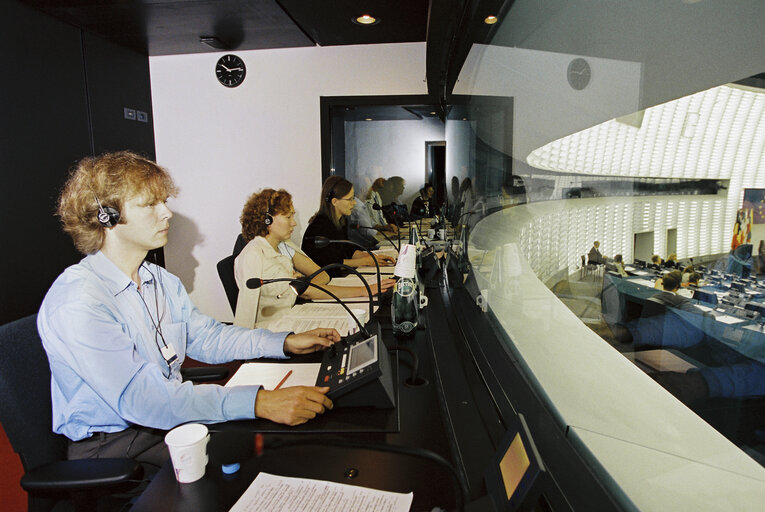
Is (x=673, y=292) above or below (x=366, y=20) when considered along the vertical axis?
below

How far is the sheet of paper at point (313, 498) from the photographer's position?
2.44ft

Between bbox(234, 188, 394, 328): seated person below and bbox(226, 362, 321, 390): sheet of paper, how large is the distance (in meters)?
0.89

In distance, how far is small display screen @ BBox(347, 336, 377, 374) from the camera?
1.12m

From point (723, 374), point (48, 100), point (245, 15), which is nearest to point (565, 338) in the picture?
point (723, 374)

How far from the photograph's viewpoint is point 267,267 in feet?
7.79

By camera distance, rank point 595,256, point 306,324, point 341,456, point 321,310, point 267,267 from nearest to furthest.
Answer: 1. point 595,256
2. point 341,456
3. point 306,324
4. point 321,310
5. point 267,267

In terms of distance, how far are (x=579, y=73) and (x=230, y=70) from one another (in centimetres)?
409

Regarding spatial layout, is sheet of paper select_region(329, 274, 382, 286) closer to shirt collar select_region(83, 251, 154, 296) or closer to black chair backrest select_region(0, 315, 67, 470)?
shirt collar select_region(83, 251, 154, 296)

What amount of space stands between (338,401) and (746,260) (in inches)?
36.0

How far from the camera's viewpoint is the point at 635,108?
0.52 meters

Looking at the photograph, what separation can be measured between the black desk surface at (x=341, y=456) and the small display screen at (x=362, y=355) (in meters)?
0.10

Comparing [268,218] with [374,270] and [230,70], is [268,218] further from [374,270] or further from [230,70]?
[230,70]

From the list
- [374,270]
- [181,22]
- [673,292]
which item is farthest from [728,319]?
[181,22]

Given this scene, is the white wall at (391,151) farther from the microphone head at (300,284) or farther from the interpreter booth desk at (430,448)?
the interpreter booth desk at (430,448)
